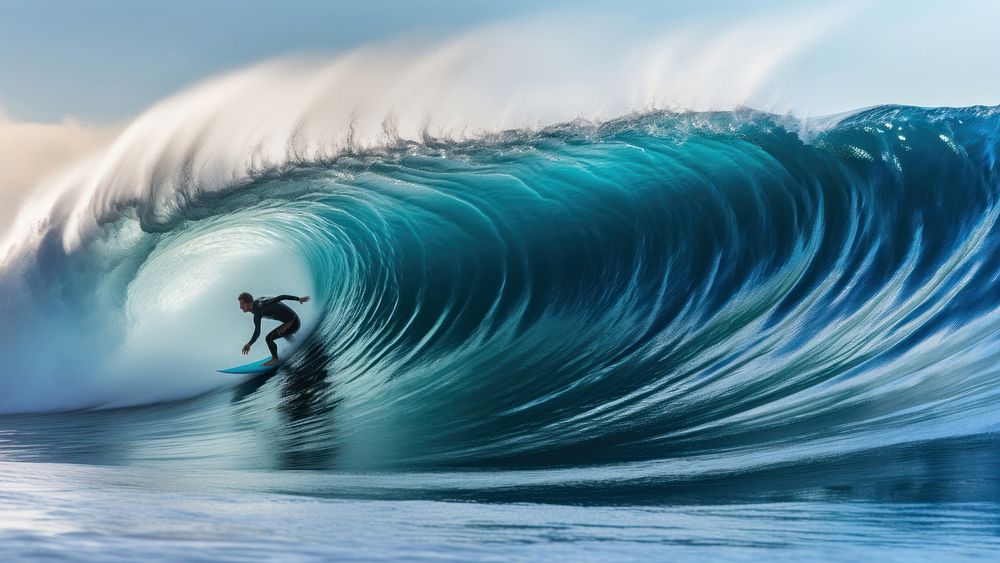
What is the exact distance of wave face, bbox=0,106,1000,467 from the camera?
5.25 m

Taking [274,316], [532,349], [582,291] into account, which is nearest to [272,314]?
[274,316]

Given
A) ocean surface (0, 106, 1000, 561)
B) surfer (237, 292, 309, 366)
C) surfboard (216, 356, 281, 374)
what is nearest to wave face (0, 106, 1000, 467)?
ocean surface (0, 106, 1000, 561)

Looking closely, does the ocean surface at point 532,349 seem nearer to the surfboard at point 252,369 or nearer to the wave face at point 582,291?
the wave face at point 582,291

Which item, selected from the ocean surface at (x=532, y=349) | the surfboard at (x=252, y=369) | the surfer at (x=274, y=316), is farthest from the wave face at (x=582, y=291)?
the surfer at (x=274, y=316)

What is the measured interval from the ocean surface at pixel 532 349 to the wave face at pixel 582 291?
36 mm

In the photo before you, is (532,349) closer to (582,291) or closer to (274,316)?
(582,291)

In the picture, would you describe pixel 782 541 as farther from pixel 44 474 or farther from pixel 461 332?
pixel 461 332

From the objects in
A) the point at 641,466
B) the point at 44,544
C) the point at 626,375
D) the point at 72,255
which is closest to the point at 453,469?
the point at 641,466

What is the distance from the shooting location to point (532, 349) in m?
7.53

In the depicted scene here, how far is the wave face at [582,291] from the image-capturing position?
5.25 meters

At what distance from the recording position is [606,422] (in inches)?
212

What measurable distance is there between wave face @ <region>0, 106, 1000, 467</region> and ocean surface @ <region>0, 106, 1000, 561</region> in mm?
36

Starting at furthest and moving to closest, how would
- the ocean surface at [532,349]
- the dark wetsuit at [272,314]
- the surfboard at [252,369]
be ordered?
the surfboard at [252,369] < the dark wetsuit at [272,314] < the ocean surface at [532,349]

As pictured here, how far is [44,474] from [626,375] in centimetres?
410
